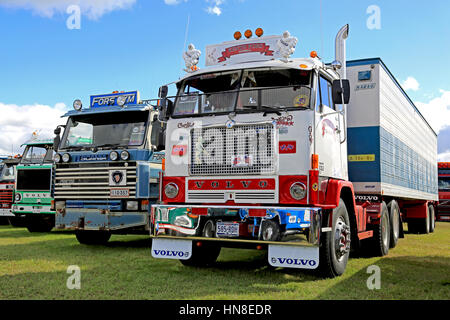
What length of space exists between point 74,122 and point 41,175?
4.01 meters

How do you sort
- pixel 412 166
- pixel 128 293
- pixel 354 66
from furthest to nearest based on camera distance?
pixel 412 166
pixel 354 66
pixel 128 293

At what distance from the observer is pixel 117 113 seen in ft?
33.2

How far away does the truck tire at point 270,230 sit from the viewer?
6.04 m

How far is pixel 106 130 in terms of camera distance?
10.2 m

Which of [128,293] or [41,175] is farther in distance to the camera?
[41,175]

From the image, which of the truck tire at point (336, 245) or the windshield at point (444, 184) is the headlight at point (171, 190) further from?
the windshield at point (444, 184)

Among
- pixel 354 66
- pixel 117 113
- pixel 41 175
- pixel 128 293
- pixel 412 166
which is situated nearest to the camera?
pixel 128 293

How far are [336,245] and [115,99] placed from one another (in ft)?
19.9

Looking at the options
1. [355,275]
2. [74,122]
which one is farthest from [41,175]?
[355,275]

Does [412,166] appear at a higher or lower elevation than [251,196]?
higher

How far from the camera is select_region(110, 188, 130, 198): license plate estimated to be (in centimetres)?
945
